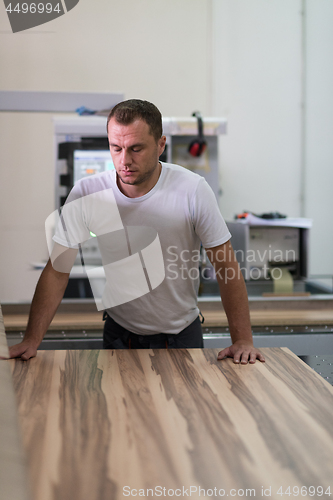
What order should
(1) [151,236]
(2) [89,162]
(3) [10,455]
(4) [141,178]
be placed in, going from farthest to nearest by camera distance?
1. (2) [89,162]
2. (1) [151,236]
3. (4) [141,178]
4. (3) [10,455]

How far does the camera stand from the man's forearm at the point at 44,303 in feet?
3.97

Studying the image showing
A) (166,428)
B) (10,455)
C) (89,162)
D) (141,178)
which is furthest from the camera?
(89,162)

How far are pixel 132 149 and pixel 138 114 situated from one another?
0.33ft

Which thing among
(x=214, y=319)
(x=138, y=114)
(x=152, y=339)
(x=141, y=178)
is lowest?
(x=214, y=319)

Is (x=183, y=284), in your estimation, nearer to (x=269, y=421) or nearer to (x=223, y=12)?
(x=269, y=421)

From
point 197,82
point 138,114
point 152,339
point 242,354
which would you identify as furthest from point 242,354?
point 197,82

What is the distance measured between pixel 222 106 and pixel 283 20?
2.63 ft

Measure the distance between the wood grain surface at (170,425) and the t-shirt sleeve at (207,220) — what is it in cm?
36

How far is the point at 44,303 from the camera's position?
125cm

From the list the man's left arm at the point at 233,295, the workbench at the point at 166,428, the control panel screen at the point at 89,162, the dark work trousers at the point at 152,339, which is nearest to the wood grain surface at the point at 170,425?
the workbench at the point at 166,428

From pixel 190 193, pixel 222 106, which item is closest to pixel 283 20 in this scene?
pixel 222 106

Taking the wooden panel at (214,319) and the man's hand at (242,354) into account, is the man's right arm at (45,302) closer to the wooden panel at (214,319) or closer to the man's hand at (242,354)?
the man's hand at (242,354)

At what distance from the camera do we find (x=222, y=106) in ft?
11.1

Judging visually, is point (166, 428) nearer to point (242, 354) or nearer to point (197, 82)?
point (242, 354)
